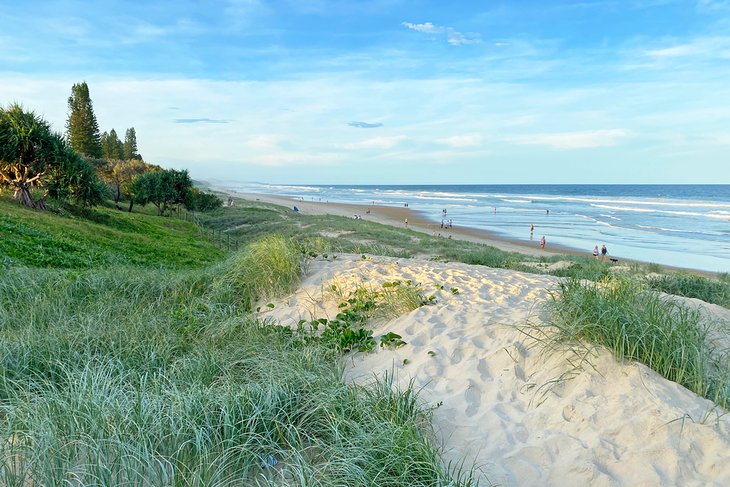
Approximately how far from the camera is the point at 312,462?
10.6ft

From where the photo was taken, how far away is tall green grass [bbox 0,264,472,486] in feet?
9.30

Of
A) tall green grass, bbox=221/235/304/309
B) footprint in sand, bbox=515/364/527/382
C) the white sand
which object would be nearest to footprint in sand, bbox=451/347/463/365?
the white sand

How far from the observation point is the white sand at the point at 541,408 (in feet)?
10.7

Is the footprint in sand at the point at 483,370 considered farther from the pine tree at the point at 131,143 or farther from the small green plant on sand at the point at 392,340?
the pine tree at the point at 131,143

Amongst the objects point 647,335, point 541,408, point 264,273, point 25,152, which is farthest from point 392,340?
point 25,152

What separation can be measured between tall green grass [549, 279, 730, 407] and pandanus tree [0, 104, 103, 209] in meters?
22.6

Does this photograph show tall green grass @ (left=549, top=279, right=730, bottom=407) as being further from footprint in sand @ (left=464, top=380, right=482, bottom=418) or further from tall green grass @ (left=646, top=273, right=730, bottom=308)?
tall green grass @ (left=646, top=273, right=730, bottom=308)

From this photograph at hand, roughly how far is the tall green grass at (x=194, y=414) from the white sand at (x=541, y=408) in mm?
430

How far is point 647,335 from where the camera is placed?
14.2 ft

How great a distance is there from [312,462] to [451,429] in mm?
1110

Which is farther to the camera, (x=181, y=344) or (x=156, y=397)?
(x=181, y=344)

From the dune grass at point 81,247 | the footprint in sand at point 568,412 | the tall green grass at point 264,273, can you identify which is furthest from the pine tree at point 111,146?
the footprint in sand at point 568,412

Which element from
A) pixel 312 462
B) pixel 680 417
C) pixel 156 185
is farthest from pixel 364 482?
pixel 156 185

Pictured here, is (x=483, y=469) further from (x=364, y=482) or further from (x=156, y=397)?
(x=156, y=397)
